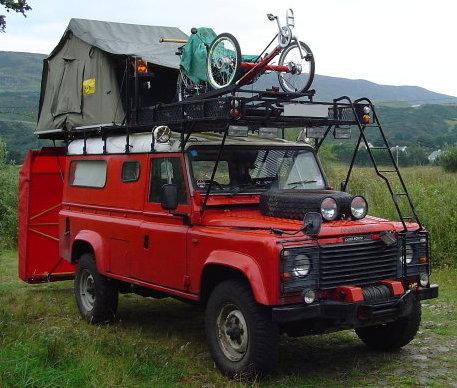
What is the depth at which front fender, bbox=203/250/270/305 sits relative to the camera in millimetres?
5371

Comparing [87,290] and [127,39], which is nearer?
[87,290]

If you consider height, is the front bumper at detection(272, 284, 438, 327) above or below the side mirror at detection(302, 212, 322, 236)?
below

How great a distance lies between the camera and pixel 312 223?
556cm

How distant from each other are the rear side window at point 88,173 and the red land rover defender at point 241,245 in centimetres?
3

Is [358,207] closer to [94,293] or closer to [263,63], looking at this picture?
[263,63]

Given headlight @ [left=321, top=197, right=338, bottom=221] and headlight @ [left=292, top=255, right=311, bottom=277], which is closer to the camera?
headlight @ [left=292, top=255, right=311, bottom=277]

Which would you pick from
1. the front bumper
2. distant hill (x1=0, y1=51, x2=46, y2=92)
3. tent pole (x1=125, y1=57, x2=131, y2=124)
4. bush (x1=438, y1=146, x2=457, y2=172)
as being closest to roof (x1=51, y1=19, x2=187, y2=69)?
tent pole (x1=125, y1=57, x2=131, y2=124)

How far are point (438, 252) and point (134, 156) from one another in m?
6.43

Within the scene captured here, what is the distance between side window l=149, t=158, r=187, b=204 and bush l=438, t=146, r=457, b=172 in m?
34.0

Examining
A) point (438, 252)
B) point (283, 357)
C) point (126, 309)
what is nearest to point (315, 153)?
point (283, 357)

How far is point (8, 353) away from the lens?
18.2ft

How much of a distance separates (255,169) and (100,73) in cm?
257

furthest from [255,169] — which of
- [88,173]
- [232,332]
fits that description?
[88,173]

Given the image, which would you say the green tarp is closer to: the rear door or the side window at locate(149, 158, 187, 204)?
the side window at locate(149, 158, 187, 204)
